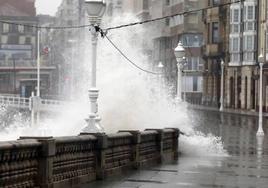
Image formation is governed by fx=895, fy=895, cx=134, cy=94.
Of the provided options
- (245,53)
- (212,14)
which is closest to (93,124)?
(245,53)

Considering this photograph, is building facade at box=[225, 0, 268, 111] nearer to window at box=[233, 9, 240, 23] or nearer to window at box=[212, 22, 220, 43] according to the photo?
window at box=[233, 9, 240, 23]

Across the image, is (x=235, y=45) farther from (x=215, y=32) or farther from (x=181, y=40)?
(x=181, y=40)

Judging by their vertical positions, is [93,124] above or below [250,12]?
below

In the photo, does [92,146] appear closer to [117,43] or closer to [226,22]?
[117,43]

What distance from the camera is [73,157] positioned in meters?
16.2

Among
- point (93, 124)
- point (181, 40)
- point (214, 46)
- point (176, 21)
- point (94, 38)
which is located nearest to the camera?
point (93, 124)

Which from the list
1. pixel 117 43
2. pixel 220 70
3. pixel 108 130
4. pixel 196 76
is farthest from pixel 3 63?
pixel 108 130

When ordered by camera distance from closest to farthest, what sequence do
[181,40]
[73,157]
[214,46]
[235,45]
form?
[73,157] → [235,45] → [214,46] → [181,40]

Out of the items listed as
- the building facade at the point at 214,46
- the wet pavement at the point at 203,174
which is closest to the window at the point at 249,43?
the building facade at the point at 214,46

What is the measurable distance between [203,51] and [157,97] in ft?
265

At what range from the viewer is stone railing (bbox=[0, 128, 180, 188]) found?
42.6 feet

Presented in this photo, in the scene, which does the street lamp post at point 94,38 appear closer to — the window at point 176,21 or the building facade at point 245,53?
the building facade at point 245,53

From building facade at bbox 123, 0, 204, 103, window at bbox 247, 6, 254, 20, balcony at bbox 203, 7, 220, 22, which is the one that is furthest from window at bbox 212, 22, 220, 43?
window at bbox 247, 6, 254, 20

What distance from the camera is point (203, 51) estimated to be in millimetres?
118812
